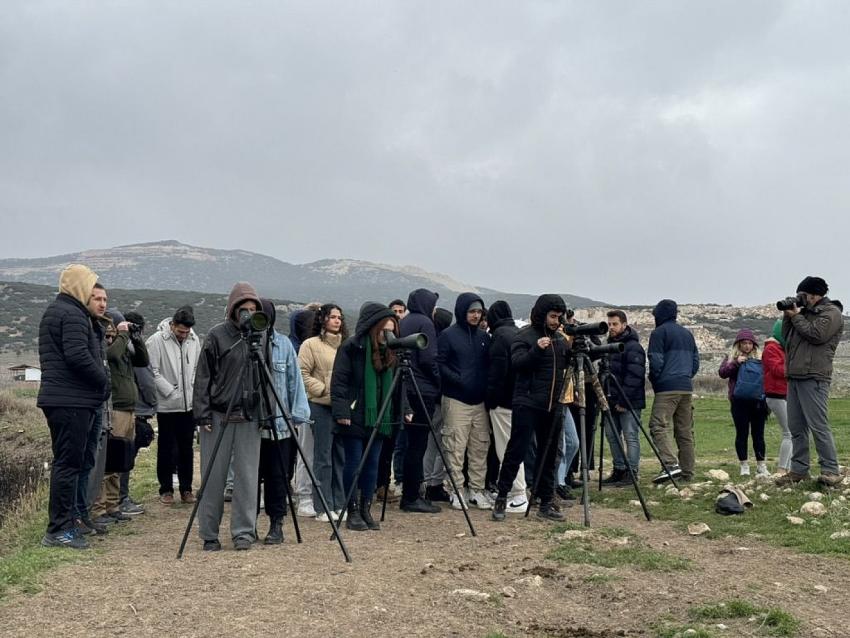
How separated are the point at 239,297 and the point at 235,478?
1425mm

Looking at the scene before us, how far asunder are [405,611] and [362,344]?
9.33 feet

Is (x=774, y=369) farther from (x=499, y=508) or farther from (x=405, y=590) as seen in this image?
(x=405, y=590)

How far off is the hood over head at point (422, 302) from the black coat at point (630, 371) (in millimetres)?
2380

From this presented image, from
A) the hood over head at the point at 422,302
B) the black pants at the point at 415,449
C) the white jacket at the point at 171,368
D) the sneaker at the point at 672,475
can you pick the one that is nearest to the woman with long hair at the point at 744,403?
the sneaker at the point at 672,475

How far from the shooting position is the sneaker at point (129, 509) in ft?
26.6

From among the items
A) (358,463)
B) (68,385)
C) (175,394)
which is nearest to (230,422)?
(68,385)

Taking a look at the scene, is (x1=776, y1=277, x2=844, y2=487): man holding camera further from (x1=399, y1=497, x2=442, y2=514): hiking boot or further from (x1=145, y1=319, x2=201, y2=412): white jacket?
(x1=145, y1=319, x2=201, y2=412): white jacket

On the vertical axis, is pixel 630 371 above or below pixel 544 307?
below

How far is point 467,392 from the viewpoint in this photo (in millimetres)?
8180

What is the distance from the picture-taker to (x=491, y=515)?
7840 mm

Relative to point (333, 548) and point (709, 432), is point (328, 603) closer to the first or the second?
point (333, 548)

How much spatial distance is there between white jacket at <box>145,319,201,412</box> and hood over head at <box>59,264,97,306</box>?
90.3 inches

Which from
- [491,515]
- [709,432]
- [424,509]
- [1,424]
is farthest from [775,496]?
[1,424]

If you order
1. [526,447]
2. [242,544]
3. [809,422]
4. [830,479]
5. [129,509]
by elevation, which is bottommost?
[129,509]
